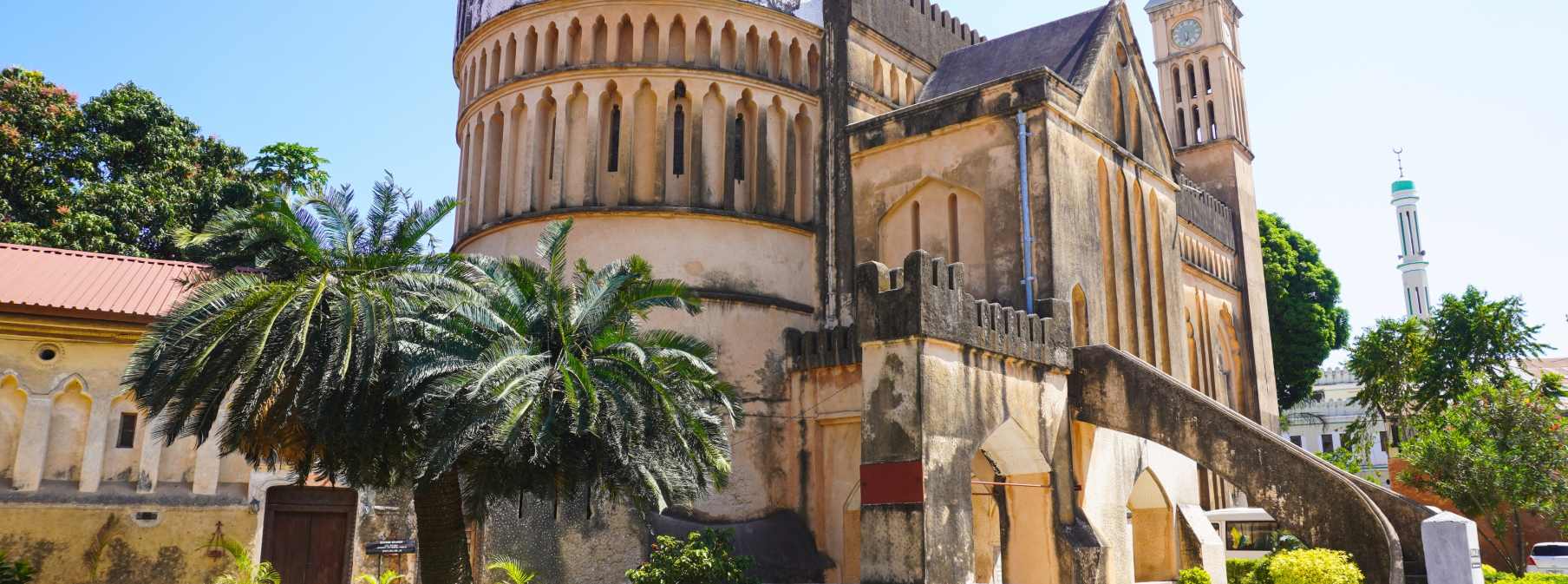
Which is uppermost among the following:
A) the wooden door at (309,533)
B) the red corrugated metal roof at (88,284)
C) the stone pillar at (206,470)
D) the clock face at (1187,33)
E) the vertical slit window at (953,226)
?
the clock face at (1187,33)

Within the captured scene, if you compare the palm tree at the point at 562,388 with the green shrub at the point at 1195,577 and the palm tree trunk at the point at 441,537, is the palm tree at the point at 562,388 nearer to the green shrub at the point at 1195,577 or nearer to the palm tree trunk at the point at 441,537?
the palm tree trunk at the point at 441,537

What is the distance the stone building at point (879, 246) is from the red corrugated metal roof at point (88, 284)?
18.0ft

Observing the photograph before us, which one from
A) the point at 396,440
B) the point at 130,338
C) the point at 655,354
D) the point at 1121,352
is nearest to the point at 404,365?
the point at 396,440

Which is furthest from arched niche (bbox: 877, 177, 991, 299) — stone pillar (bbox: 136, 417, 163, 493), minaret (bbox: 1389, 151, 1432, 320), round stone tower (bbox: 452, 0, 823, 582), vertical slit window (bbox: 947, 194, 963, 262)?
minaret (bbox: 1389, 151, 1432, 320)

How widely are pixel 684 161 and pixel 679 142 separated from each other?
1.37ft

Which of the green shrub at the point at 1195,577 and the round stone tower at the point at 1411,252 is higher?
the round stone tower at the point at 1411,252

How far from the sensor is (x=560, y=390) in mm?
14773

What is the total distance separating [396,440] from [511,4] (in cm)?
1036

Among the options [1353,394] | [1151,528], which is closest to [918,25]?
[1151,528]

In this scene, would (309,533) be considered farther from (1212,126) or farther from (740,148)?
(1212,126)

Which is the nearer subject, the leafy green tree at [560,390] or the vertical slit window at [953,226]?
the leafy green tree at [560,390]

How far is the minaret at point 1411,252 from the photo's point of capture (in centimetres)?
8225

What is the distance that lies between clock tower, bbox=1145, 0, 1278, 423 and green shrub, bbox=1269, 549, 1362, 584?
61.6 feet

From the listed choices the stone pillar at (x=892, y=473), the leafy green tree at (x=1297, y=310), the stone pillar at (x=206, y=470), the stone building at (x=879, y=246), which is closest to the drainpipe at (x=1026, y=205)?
the stone building at (x=879, y=246)
